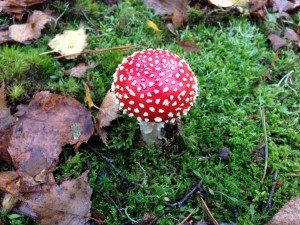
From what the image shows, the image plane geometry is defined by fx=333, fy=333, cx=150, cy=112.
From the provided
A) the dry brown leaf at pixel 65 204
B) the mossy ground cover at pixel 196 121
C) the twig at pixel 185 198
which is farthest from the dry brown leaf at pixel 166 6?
the dry brown leaf at pixel 65 204

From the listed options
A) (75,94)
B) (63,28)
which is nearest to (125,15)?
(63,28)

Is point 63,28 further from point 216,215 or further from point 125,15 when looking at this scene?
point 216,215

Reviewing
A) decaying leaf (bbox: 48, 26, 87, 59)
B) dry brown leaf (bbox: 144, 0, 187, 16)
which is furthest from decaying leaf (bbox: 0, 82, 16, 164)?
dry brown leaf (bbox: 144, 0, 187, 16)

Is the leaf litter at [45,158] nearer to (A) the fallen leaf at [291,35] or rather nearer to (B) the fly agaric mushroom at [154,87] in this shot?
(B) the fly agaric mushroom at [154,87]

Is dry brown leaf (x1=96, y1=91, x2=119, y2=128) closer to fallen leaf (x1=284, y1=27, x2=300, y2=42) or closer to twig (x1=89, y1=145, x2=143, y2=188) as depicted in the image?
twig (x1=89, y1=145, x2=143, y2=188)

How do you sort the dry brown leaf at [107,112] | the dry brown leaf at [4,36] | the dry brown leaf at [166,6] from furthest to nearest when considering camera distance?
the dry brown leaf at [166,6], the dry brown leaf at [4,36], the dry brown leaf at [107,112]
